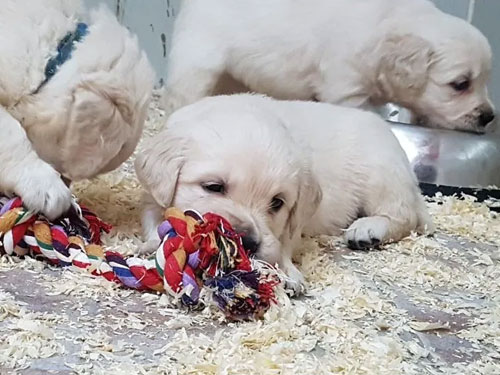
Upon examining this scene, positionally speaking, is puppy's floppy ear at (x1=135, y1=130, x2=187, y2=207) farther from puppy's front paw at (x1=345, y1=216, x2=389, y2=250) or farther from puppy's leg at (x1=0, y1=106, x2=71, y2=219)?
puppy's front paw at (x1=345, y1=216, x2=389, y2=250)

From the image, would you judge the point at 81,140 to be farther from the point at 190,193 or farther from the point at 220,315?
the point at 220,315

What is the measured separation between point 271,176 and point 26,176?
2.27ft

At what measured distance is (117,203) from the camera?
10.2 ft

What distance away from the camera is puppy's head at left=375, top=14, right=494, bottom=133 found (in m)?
4.32

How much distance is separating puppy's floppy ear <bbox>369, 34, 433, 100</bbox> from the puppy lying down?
130cm

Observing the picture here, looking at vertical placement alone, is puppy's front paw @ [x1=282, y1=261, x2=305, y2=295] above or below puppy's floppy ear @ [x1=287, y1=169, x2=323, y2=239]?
below

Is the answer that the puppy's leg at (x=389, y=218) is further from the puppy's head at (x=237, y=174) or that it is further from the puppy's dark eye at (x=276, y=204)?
the puppy's dark eye at (x=276, y=204)

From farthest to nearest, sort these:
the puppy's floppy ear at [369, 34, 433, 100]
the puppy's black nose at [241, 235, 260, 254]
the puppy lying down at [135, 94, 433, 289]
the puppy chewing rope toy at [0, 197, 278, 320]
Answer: the puppy's floppy ear at [369, 34, 433, 100] → the puppy lying down at [135, 94, 433, 289] → the puppy's black nose at [241, 235, 260, 254] → the puppy chewing rope toy at [0, 197, 278, 320]

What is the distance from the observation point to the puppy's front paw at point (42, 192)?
235 centimetres

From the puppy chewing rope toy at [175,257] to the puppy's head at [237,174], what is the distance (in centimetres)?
9

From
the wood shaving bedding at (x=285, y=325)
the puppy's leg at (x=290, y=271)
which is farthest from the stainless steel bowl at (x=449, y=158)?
the puppy's leg at (x=290, y=271)

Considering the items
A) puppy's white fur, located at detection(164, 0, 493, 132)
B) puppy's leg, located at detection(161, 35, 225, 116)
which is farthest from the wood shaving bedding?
puppy's white fur, located at detection(164, 0, 493, 132)

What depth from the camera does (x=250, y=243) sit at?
7.25 feet

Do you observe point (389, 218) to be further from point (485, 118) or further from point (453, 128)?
point (485, 118)
